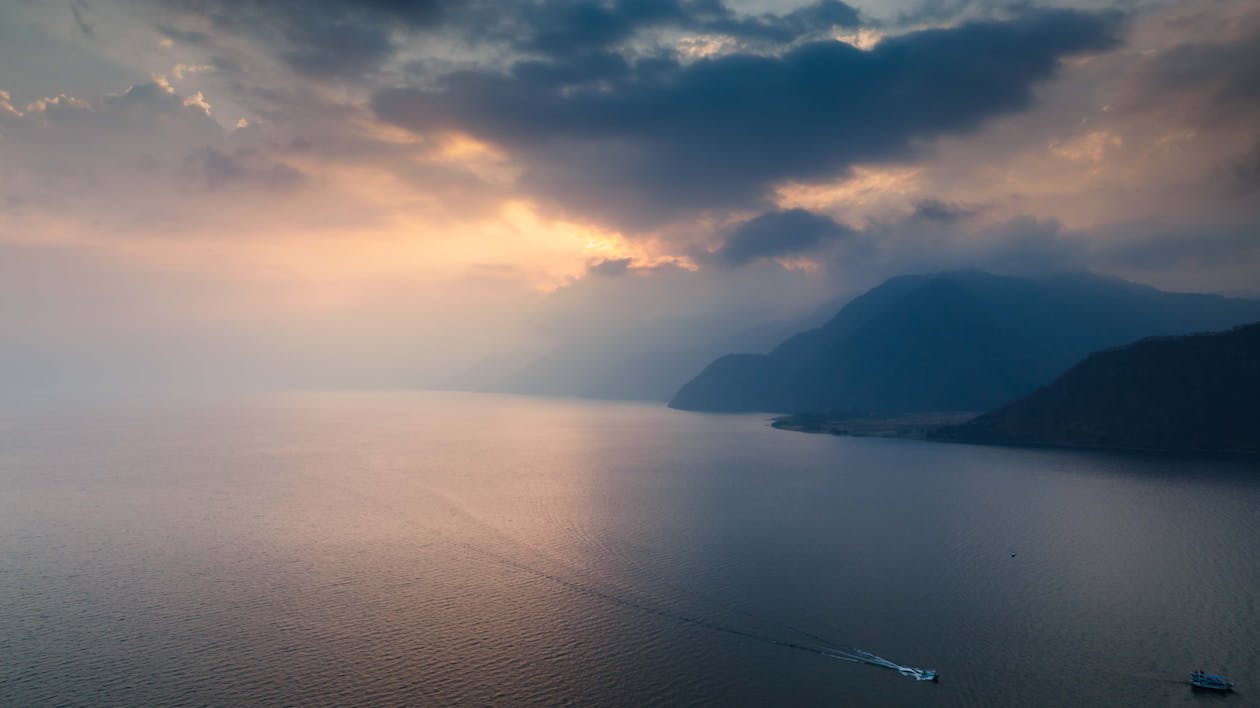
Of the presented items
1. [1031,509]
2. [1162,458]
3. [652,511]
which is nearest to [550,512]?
[652,511]

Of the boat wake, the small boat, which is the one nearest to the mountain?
the small boat

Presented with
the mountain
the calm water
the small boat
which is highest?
the mountain

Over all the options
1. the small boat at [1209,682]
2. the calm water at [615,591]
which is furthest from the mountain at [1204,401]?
the small boat at [1209,682]

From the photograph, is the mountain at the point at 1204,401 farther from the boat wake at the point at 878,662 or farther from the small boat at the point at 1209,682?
the boat wake at the point at 878,662

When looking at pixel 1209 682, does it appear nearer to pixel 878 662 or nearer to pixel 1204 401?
pixel 878 662

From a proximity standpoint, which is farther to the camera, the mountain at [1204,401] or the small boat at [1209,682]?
the mountain at [1204,401]

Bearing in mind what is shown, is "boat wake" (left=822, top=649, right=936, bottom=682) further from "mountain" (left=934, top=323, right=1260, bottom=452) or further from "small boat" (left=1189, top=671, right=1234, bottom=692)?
"mountain" (left=934, top=323, right=1260, bottom=452)

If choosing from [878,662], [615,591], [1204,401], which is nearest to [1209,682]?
[878,662]
